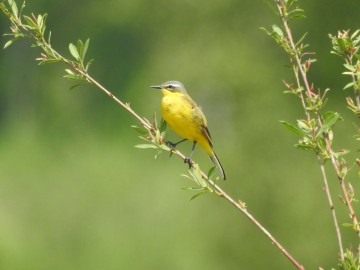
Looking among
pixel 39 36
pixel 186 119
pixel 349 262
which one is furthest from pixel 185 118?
pixel 349 262

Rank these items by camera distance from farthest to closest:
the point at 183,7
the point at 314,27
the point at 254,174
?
the point at 183,7 → the point at 314,27 → the point at 254,174

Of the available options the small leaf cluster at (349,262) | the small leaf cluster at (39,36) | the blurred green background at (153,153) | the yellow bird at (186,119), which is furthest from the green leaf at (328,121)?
the blurred green background at (153,153)

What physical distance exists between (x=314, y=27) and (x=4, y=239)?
6.65 m

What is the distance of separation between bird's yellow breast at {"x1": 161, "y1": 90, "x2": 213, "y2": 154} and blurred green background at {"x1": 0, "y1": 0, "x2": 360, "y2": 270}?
23.9 ft

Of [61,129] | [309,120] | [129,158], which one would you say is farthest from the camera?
[61,129]

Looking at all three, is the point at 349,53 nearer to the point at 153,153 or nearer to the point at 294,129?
the point at 294,129

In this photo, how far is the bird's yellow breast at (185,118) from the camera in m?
4.25

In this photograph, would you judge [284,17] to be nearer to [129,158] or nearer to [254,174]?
[254,174]

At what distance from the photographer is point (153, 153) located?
60.4ft

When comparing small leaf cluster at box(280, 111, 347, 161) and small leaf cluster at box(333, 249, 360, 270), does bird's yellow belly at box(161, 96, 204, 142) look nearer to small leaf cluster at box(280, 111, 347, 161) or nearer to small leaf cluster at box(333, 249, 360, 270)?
small leaf cluster at box(280, 111, 347, 161)

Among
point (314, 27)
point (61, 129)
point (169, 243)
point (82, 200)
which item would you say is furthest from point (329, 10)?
point (61, 129)

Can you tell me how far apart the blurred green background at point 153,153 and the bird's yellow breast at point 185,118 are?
→ 728 centimetres

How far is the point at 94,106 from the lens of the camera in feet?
74.2

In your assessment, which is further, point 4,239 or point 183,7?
point 183,7
